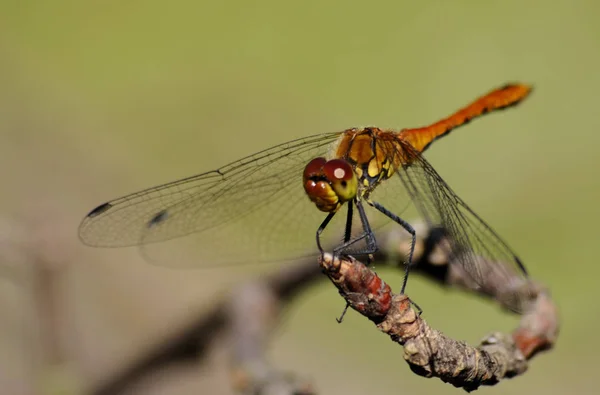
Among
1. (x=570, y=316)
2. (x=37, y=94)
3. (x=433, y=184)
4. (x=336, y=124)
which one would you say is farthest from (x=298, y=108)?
(x=433, y=184)

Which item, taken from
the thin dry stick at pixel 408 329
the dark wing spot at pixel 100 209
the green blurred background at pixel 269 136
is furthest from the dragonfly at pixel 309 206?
the thin dry stick at pixel 408 329

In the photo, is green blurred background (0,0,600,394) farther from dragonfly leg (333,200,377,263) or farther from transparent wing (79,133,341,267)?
dragonfly leg (333,200,377,263)

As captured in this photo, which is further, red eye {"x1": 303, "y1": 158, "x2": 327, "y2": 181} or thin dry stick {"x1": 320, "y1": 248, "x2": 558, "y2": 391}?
red eye {"x1": 303, "y1": 158, "x2": 327, "y2": 181}

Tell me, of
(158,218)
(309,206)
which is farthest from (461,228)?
(158,218)

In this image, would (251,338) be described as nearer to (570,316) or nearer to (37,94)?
(570,316)

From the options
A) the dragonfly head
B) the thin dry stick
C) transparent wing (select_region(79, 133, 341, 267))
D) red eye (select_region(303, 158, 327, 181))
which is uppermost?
transparent wing (select_region(79, 133, 341, 267))

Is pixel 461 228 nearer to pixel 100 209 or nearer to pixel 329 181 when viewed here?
pixel 329 181

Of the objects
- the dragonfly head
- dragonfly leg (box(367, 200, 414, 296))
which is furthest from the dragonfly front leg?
→ the dragonfly head

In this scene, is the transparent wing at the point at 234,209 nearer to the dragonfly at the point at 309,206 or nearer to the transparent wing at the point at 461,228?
the dragonfly at the point at 309,206
